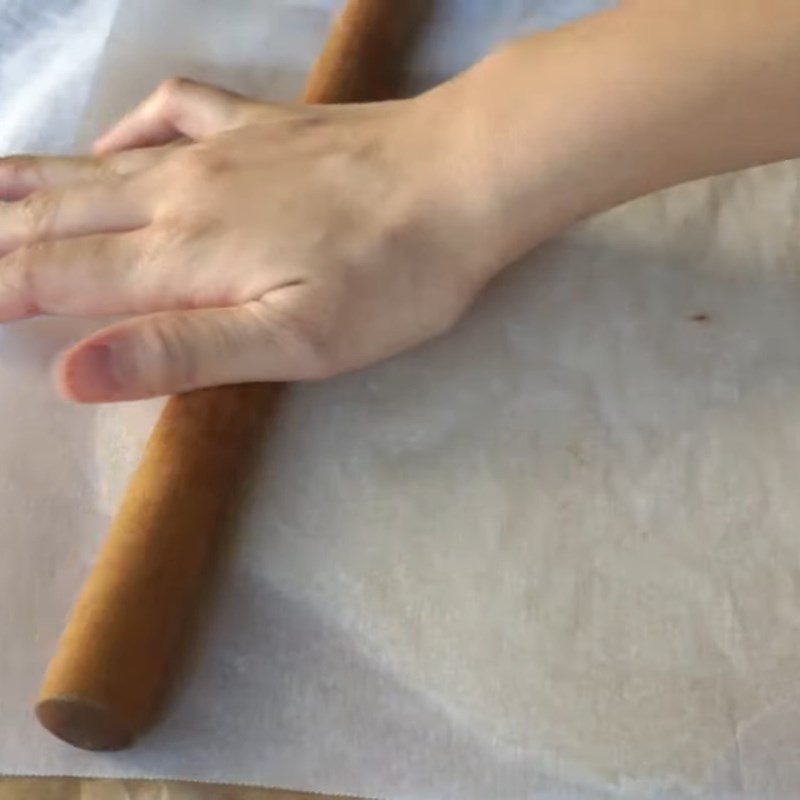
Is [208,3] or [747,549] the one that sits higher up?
[208,3]

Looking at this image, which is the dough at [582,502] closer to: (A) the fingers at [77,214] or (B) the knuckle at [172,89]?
(A) the fingers at [77,214]

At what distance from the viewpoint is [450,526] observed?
1.73 feet

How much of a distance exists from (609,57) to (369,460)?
0.23 metres

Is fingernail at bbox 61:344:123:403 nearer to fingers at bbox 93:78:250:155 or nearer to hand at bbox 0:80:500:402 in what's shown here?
hand at bbox 0:80:500:402

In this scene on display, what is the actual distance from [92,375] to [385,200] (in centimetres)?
17

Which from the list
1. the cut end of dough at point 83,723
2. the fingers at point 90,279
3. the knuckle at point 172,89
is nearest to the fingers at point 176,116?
the knuckle at point 172,89

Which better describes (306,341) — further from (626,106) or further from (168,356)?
(626,106)

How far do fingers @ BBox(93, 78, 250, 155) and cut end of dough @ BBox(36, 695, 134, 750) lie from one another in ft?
1.15

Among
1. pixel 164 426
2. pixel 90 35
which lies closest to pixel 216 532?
pixel 164 426

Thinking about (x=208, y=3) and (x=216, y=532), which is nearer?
(x=216, y=532)

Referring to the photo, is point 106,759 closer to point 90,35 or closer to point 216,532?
point 216,532

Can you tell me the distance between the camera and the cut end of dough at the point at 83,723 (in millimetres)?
451

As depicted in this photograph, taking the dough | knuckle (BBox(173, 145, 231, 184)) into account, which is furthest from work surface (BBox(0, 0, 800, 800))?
knuckle (BBox(173, 145, 231, 184))

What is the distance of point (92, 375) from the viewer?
0.53 meters
